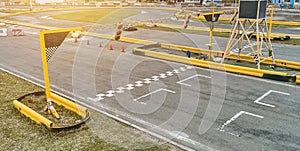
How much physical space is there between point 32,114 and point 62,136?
1363mm

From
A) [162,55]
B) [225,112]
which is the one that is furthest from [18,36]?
[225,112]

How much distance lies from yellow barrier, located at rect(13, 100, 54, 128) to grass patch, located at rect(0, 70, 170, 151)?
11 centimetres

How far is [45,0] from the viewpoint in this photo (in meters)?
71.3

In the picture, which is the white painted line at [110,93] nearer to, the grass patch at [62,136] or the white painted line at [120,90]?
the white painted line at [120,90]

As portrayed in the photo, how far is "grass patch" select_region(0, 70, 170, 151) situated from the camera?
6191 millimetres

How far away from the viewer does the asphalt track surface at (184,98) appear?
22.0 ft

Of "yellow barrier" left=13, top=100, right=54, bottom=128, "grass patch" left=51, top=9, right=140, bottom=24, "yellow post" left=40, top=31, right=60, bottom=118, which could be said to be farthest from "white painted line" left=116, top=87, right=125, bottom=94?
"grass patch" left=51, top=9, right=140, bottom=24

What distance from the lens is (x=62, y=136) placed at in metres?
6.67

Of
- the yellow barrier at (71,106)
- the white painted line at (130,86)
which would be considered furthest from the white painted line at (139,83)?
the yellow barrier at (71,106)

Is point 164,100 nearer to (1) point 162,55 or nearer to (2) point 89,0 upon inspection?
(1) point 162,55

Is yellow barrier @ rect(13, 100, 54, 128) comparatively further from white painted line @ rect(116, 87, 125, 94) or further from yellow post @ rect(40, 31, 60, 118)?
white painted line @ rect(116, 87, 125, 94)

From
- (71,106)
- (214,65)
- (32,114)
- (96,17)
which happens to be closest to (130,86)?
(71,106)

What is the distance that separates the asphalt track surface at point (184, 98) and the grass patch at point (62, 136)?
61cm

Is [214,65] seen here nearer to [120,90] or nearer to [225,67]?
[225,67]
